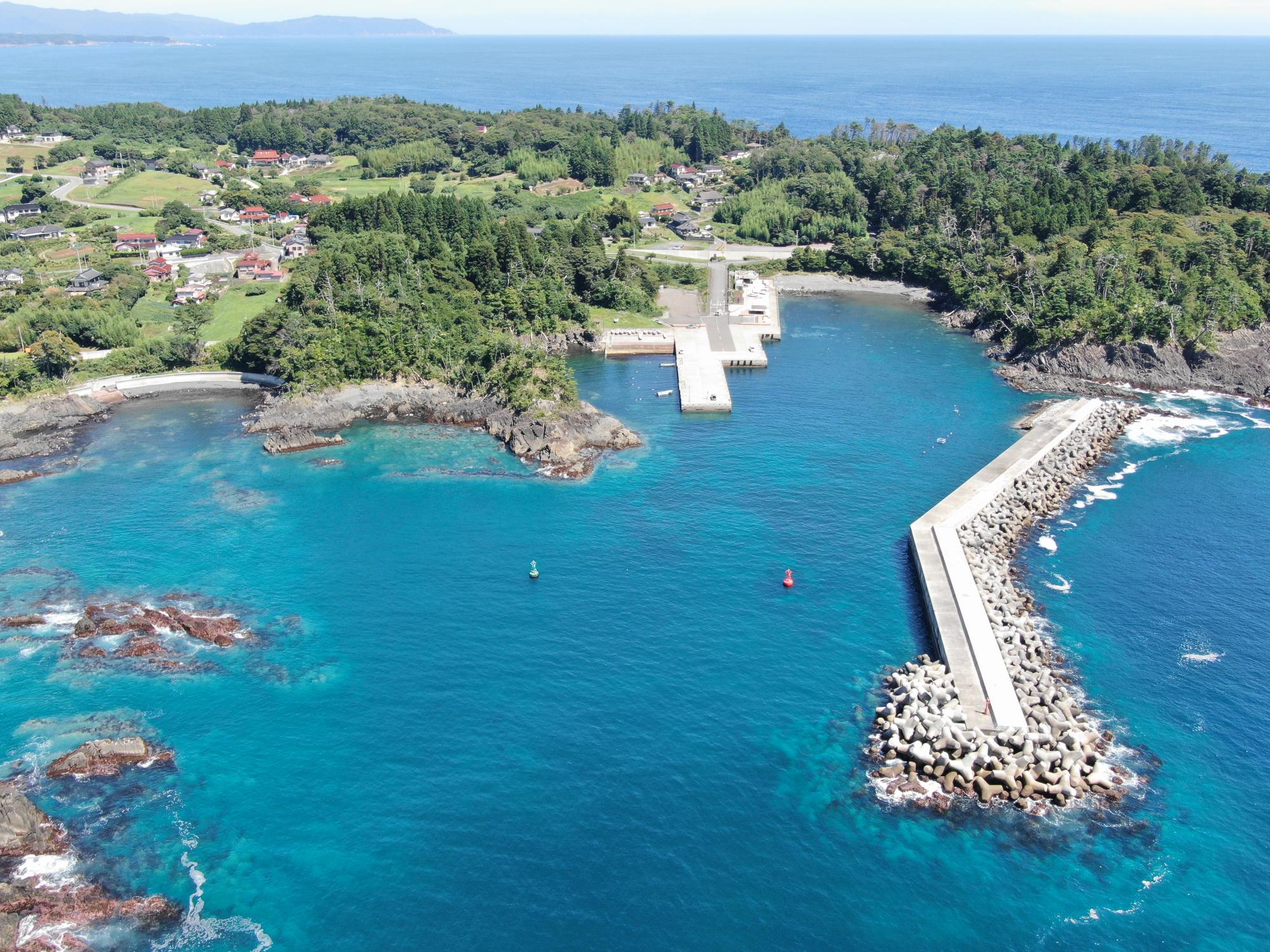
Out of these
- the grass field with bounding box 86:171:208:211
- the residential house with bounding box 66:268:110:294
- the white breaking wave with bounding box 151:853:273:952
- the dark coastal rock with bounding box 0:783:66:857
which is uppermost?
the grass field with bounding box 86:171:208:211

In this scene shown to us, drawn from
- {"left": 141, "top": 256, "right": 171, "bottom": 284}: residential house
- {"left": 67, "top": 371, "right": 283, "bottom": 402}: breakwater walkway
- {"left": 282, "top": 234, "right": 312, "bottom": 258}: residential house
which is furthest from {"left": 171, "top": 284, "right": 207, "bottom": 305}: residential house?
{"left": 67, "top": 371, "right": 283, "bottom": 402}: breakwater walkway

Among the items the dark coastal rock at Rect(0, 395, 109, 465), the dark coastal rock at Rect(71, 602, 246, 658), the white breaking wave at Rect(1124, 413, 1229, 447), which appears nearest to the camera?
the dark coastal rock at Rect(71, 602, 246, 658)

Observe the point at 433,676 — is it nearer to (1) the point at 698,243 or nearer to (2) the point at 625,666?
(2) the point at 625,666

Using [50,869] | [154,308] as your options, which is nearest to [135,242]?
[154,308]

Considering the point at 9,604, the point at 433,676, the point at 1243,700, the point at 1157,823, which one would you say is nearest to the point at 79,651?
the point at 9,604

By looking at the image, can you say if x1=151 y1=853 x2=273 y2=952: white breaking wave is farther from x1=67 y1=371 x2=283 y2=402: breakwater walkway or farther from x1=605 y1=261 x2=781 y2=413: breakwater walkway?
x1=67 y1=371 x2=283 y2=402: breakwater walkway

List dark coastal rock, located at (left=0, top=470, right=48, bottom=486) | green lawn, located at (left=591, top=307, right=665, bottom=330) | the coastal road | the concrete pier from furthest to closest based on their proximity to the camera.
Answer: green lawn, located at (left=591, top=307, right=665, bottom=330) < the coastal road < dark coastal rock, located at (left=0, top=470, right=48, bottom=486) < the concrete pier

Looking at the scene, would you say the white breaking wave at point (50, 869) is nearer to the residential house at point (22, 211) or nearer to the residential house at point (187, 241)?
the residential house at point (187, 241)
